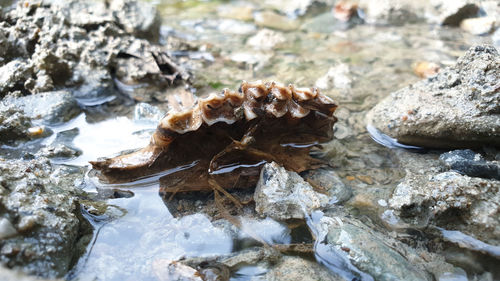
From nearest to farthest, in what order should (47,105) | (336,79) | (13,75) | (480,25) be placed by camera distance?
(47,105)
(13,75)
(336,79)
(480,25)

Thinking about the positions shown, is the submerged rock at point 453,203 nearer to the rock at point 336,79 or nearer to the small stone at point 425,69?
the rock at point 336,79

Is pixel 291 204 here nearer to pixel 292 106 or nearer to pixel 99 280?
pixel 292 106

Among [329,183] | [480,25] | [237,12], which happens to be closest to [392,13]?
[480,25]

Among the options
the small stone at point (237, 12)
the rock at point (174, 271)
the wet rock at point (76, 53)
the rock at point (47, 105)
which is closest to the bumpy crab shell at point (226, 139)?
the rock at point (174, 271)

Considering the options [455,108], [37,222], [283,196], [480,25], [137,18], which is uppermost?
[137,18]

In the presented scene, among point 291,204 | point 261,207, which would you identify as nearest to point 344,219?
point 291,204

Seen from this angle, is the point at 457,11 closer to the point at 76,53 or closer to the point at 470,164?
the point at 470,164
